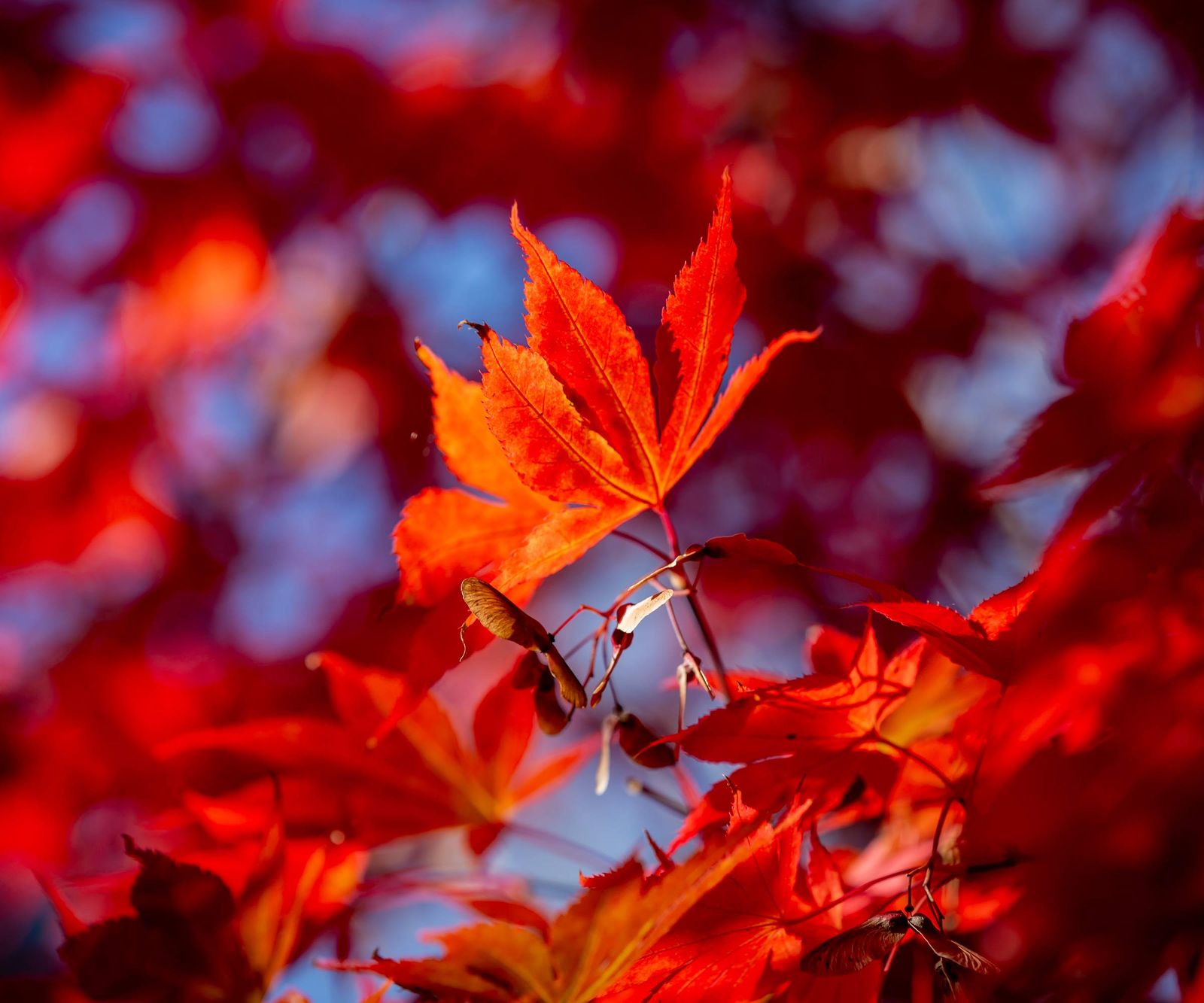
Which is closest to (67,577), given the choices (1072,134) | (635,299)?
(635,299)

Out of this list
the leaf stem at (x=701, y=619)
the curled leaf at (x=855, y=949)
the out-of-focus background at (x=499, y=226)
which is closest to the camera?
the curled leaf at (x=855, y=949)

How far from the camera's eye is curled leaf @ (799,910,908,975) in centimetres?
41

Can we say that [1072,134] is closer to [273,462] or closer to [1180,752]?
[1180,752]

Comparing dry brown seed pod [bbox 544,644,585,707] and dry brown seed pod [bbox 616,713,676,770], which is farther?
dry brown seed pod [bbox 616,713,676,770]

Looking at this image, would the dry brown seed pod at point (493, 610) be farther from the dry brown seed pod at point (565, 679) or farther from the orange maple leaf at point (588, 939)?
the orange maple leaf at point (588, 939)

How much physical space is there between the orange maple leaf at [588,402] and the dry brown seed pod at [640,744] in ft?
0.48

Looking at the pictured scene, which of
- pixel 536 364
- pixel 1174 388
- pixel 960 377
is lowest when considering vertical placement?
pixel 960 377

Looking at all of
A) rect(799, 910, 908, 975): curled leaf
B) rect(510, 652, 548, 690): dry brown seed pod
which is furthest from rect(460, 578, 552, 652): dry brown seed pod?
rect(799, 910, 908, 975): curled leaf

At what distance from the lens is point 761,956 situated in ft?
1.58

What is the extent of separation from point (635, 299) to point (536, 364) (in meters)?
1.28

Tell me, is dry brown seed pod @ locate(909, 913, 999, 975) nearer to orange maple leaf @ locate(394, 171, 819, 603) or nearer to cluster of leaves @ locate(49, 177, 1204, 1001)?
cluster of leaves @ locate(49, 177, 1204, 1001)

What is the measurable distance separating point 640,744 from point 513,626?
0.64ft

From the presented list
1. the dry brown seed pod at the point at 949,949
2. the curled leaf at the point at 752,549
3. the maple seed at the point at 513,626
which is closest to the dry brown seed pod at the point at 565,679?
the maple seed at the point at 513,626

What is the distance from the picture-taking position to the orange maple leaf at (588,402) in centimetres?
46
